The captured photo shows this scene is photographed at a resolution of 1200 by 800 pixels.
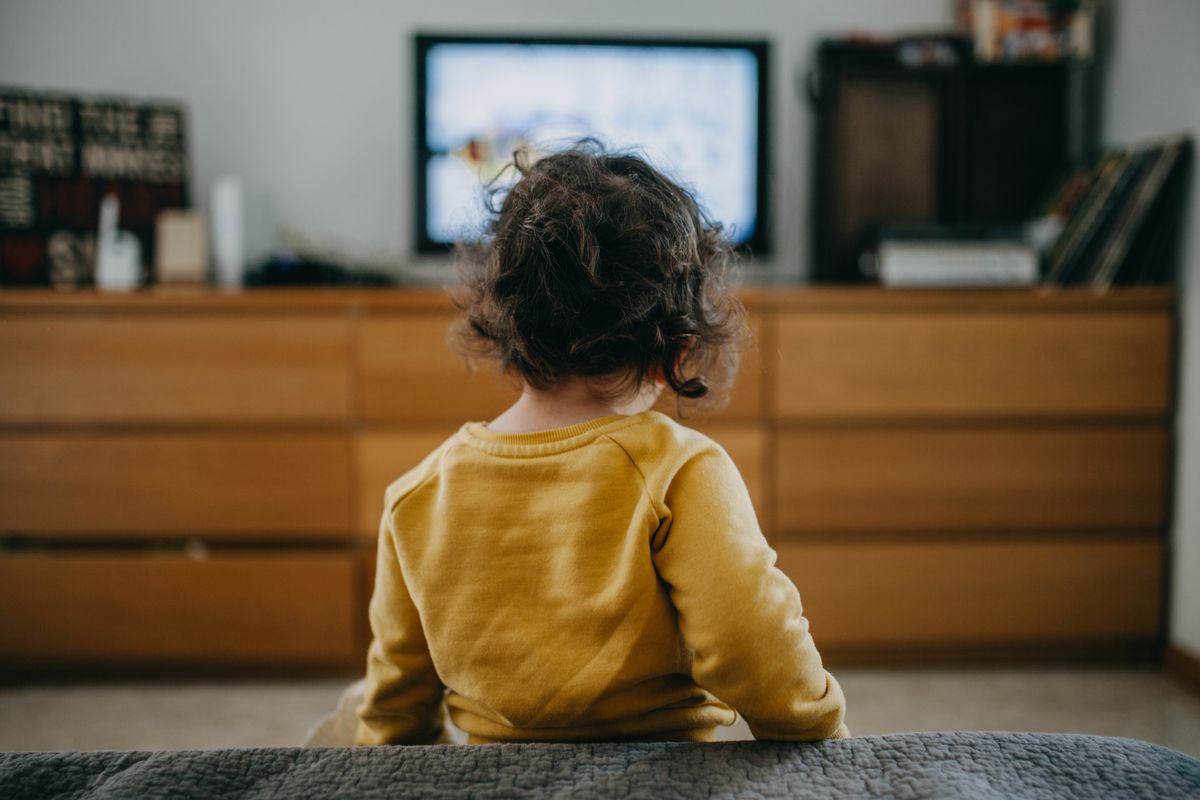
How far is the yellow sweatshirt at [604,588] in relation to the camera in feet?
2.03

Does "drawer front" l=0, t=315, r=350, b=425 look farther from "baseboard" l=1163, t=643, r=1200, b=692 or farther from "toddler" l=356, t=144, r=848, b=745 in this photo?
"baseboard" l=1163, t=643, r=1200, b=692

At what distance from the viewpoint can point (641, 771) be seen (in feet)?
1.73

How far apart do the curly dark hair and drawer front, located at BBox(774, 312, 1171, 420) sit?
48.8 inches

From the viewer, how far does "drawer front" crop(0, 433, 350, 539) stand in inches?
75.9

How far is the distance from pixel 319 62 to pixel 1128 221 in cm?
203

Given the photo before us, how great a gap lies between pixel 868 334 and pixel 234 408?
142 centimetres

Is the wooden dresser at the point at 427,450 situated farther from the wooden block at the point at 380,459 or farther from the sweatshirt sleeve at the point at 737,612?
the sweatshirt sleeve at the point at 737,612

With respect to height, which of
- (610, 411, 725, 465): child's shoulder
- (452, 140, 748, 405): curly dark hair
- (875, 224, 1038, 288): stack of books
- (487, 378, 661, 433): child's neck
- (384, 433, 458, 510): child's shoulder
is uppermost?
(875, 224, 1038, 288): stack of books

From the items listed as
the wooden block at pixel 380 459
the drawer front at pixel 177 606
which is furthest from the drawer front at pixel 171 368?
the drawer front at pixel 177 606

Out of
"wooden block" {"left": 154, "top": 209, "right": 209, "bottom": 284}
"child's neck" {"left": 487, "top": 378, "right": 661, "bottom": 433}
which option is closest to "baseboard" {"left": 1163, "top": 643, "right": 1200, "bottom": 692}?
"child's neck" {"left": 487, "top": 378, "right": 661, "bottom": 433}

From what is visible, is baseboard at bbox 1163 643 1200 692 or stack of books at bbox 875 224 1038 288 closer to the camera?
baseboard at bbox 1163 643 1200 692

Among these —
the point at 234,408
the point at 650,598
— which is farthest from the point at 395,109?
the point at 650,598

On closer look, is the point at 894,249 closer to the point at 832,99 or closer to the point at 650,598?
the point at 832,99

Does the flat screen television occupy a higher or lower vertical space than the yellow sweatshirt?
higher
